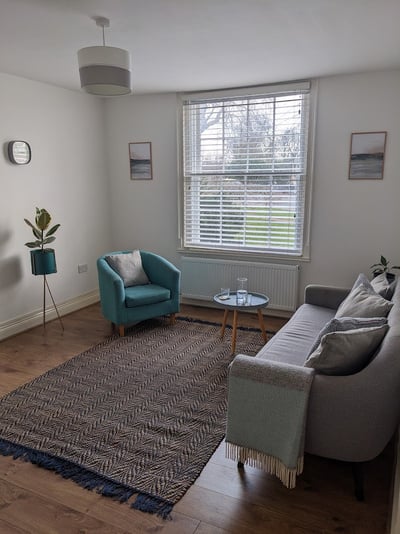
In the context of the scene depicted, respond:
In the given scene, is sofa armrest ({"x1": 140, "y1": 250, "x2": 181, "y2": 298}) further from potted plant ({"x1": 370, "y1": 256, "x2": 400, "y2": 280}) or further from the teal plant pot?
potted plant ({"x1": 370, "y1": 256, "x2": 400, "y2": 280})

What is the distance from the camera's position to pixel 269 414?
75.5 inches

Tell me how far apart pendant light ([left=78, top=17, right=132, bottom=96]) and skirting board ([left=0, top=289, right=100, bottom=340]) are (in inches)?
105

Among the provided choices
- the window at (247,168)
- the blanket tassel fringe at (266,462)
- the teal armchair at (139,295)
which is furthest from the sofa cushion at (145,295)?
the blanket tassel fringe at (266,462)

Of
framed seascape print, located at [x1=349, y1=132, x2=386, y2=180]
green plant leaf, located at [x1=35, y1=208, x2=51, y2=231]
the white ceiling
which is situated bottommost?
green plant leaf, located at [x1=35, y1=208, x2=51, y2=231]

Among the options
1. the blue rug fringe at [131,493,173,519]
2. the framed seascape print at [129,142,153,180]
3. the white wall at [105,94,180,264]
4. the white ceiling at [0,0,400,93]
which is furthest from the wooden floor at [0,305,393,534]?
the framed seascape print at [129,142,153,180]

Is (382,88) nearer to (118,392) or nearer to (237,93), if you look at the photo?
(237,93)

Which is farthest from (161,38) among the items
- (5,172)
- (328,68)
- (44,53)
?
(5,172)

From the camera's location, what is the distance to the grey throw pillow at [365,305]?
7.94ft

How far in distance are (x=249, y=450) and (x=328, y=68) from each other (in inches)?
134

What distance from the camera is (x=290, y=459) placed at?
73.7 inches

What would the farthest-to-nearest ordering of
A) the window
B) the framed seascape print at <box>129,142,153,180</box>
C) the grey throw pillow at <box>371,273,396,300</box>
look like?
the framed seascape print at <box>129,142,153,180</box>, the window, the grey throw pillow at <box>371,273,396,300</box>

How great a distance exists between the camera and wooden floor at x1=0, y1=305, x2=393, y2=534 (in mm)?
1828

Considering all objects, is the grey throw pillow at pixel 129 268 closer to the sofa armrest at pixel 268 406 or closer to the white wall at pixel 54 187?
the white wall at pixel 54 187

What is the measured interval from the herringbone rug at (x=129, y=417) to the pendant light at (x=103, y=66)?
7.25 feet
